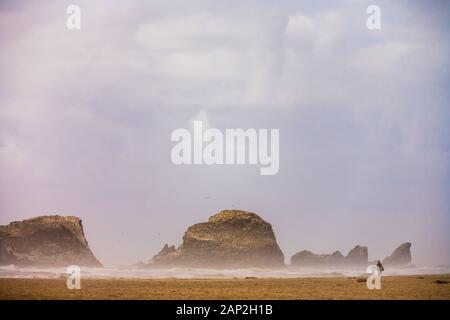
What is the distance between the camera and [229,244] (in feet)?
417

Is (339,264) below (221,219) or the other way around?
below

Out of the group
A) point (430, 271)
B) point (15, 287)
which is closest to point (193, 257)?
point (430, 271)

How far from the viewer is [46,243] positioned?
114562 millimetres

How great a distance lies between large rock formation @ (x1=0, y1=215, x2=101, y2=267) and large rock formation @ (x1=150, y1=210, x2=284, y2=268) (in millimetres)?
17134

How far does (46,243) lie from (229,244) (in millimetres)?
33518

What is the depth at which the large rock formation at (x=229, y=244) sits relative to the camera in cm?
12506

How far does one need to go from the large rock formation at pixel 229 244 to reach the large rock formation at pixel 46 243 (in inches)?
675

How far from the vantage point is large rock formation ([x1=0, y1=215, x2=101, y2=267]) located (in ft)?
370

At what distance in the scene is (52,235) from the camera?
11588 cm

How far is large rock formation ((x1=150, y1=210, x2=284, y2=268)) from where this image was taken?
125062 mm

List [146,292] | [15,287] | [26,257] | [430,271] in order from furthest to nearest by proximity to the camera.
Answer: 1. [26,257]
2. [430,271]
3. [15,287]
4. [146,292]
